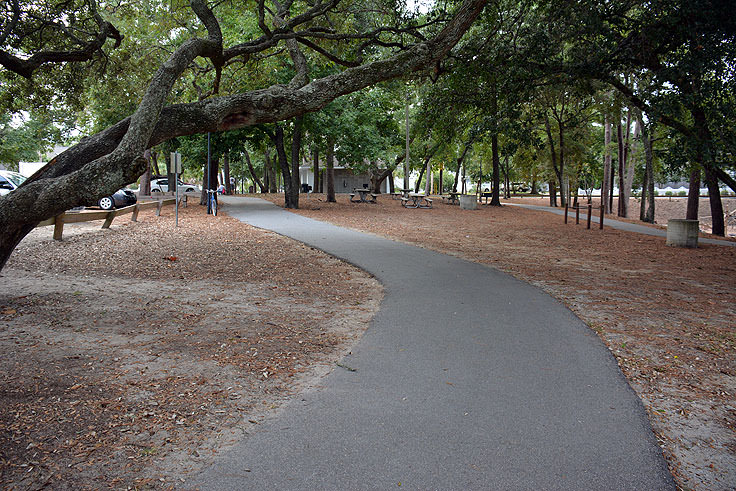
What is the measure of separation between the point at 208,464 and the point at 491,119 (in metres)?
13.3

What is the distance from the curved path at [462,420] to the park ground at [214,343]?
235mm

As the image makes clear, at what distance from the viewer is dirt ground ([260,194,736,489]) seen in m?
3.47

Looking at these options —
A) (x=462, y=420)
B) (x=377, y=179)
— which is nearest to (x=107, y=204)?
(x=462, y=420)

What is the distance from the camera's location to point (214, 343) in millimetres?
5176

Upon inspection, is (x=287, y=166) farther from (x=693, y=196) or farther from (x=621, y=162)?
(x=621, y=162)

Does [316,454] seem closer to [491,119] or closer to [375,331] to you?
[375,331]

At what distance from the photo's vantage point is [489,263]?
10680 millimetres

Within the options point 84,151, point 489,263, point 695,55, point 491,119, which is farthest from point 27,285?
point 695,55

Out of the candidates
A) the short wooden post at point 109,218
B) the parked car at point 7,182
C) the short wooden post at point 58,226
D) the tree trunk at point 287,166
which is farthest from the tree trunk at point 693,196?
the parked car at point 7,182

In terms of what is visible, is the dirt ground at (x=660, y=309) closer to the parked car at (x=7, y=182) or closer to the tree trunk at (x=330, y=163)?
the tree trunk at (x=330, y=163)

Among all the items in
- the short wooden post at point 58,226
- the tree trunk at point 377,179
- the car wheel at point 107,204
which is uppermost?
the tree trunk at point 377,179

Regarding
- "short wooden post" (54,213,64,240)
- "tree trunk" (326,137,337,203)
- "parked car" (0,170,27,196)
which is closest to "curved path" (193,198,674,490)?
"short wooden post" (54,213,64,240)

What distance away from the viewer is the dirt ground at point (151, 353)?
10.0ft

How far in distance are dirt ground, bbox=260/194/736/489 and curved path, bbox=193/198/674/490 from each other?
242 millimetres
